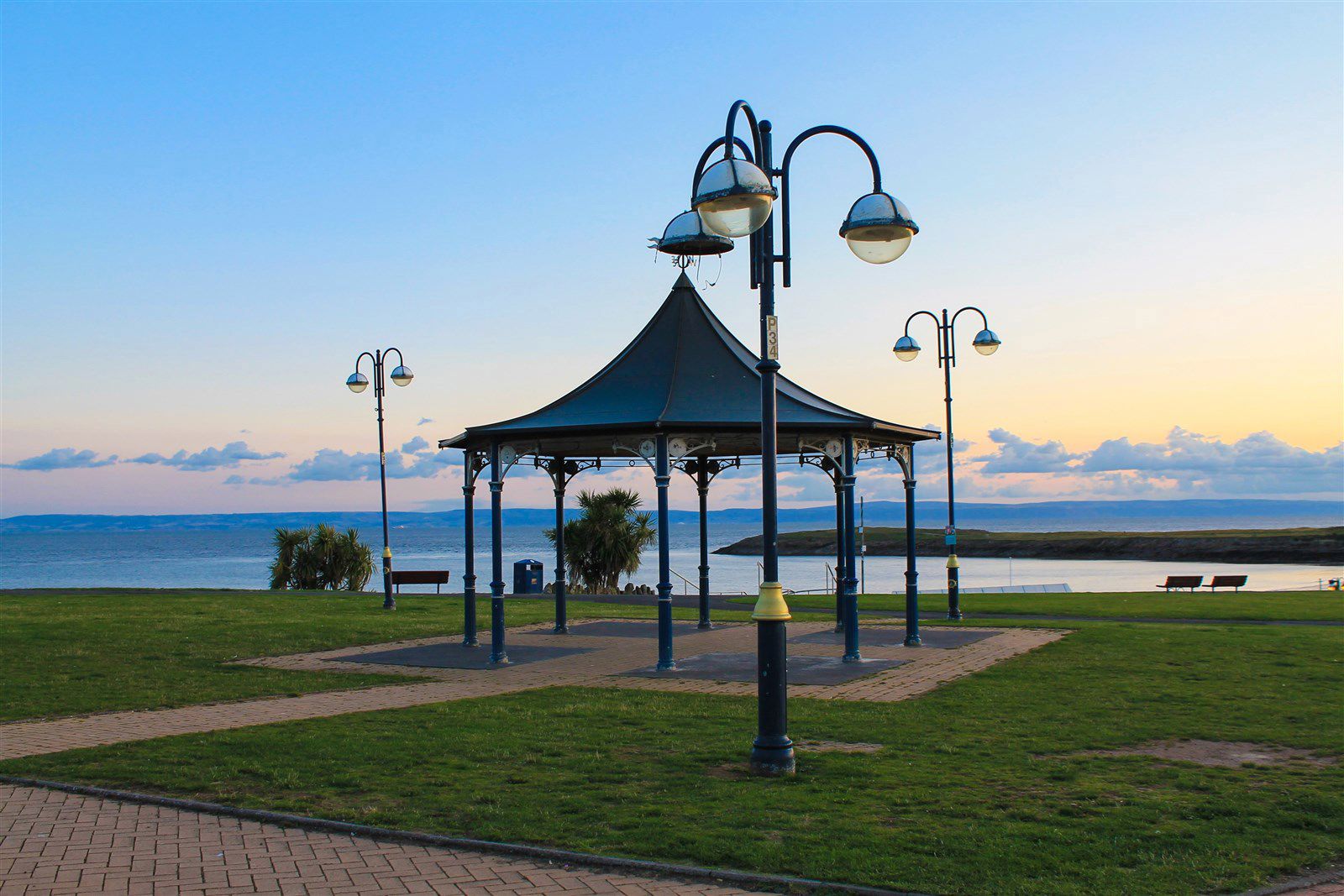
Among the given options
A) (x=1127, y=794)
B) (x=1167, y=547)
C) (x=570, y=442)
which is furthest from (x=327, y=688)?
(x=1167, y=547)

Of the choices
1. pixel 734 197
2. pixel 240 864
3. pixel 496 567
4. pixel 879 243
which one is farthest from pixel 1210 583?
pixel 240 864

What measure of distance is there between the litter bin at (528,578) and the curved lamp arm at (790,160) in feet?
96.2

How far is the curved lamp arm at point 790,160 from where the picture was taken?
10.1 m

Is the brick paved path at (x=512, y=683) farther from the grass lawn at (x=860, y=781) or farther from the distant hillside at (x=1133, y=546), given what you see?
the distant hillside at (x=1133, y=546)

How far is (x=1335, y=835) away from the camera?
732 cm

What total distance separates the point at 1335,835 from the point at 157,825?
7.93 meters

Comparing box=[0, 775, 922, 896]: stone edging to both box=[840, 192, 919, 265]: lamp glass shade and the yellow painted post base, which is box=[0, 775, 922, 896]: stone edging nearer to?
the yellow painted post base

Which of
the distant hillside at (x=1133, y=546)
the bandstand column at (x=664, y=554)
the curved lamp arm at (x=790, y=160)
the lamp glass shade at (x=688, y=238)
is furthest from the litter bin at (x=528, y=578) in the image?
the distant hillside at (x=1133, y=546)

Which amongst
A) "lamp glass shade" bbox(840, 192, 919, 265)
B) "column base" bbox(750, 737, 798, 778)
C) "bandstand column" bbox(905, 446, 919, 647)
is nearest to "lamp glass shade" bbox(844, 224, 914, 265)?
"lamp glass shade" bbox(840, 192, 919, 265)

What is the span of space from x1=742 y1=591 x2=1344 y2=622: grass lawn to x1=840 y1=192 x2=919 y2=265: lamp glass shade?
19.0 m

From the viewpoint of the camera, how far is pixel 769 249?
10.1m

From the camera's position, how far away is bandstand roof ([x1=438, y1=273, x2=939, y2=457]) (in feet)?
59.1

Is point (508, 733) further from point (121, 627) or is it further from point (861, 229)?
point (121, 627)

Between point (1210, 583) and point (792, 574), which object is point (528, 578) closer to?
point (1210, 583)
